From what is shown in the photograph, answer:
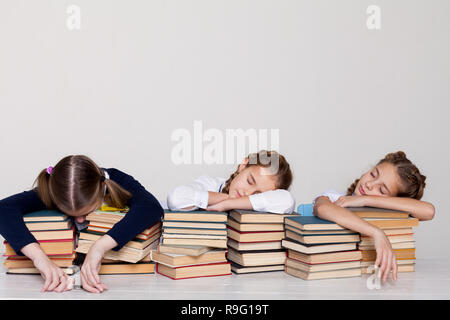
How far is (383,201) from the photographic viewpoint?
203 centimetres

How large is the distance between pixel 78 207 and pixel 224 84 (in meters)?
1.78

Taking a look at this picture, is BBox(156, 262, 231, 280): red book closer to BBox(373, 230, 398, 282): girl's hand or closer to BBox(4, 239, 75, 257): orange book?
BBox(4, 239, 75, 257): orange book

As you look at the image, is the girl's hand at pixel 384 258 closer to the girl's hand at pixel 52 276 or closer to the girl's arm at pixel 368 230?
the girl's arm at pixel 368 230

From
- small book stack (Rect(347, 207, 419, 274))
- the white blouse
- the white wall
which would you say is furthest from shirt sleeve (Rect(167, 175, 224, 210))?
the white wall

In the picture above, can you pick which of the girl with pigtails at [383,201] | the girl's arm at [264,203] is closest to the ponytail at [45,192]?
the girl's arm at [264,203]

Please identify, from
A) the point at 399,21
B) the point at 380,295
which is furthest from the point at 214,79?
the point at 380,295

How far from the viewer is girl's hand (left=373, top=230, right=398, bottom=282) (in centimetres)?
171

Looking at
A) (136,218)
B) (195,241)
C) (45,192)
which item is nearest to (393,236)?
(195,241)

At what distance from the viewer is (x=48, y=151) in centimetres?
326

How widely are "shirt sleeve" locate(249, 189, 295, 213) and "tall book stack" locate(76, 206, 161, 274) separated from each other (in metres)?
0.44

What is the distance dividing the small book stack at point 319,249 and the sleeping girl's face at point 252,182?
0.49m

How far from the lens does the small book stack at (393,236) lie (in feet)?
6.10
